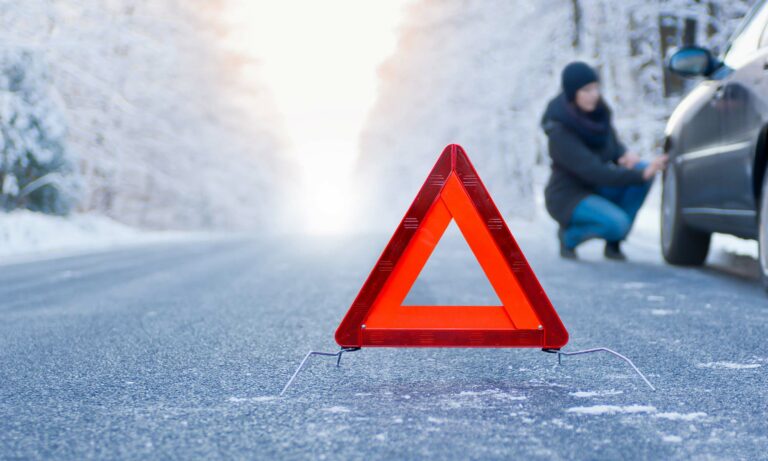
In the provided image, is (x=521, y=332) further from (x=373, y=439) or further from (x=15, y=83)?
(x=15, y=83)

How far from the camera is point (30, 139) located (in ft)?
55.2

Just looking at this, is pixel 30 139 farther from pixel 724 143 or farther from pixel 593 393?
pixel 593 393

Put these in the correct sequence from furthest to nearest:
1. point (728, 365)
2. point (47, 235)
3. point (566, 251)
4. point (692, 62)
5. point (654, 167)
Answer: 1. point (47, 235)
2. point (566, 251)
3. point (654, 167)
4. point (692, 62)
5. point (728, 365)

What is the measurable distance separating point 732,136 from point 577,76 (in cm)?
214

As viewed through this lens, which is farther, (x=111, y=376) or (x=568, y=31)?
(x=568, y=31)

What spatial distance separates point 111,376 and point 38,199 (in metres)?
15.7

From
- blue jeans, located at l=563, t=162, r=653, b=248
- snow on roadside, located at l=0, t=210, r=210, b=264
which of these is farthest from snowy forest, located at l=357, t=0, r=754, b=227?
snow on roadside, located at l=0, t=210, r=210, b=264

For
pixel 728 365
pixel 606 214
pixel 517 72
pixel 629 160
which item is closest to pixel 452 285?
pixel 606 214

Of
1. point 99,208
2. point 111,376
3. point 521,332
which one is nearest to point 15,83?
point 99,208

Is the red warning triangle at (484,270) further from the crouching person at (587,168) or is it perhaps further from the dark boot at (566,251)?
the dark boot at (566,251)

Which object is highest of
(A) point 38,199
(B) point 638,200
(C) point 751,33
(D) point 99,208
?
(C) point 751,33

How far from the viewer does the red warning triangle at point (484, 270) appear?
3051 mm

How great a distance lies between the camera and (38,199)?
58.5 ft

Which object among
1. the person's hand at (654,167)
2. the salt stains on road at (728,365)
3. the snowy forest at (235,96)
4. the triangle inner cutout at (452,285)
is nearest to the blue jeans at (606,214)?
the person's hand at (654,167)
